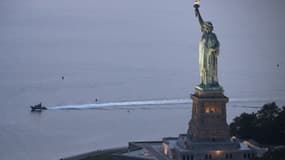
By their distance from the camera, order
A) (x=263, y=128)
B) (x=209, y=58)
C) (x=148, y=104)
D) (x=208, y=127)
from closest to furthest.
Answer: (x=208, y=127) < (x=209, y=58) < (x=263, y=128) < (x=148, y=104)

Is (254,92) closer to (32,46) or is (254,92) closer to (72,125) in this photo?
(72,125)

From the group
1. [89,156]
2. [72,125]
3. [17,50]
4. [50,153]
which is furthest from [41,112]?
[17,50]

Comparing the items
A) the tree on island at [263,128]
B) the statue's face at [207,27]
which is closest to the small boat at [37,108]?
the tree on island at [263,128]

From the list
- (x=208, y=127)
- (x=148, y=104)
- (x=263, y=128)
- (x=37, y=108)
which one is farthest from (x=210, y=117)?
(x=37, y=108)

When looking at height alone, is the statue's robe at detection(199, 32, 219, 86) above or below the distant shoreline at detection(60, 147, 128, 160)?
above

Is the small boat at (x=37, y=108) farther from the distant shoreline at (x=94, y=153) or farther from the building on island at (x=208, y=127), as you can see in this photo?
the building on island at (x=208, y=127)

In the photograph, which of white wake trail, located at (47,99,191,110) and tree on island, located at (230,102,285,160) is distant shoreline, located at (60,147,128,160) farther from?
white wake trail, located at (47,99,191,110)

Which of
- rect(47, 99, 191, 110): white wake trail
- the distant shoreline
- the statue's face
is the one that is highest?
the statue's face

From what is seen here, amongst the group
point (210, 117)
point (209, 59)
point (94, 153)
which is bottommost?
point (94, 153)

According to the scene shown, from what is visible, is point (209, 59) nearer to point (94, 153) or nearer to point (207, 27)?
point (207, 27)

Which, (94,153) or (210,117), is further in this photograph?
(94,153)

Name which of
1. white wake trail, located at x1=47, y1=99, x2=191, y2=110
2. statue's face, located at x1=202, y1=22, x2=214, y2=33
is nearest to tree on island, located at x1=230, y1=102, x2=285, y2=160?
statue's face, located at x1=202, y1=22, x2=214, y2=33
